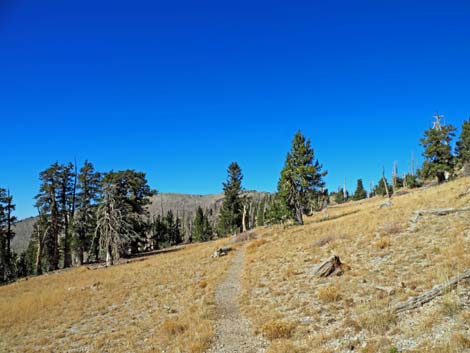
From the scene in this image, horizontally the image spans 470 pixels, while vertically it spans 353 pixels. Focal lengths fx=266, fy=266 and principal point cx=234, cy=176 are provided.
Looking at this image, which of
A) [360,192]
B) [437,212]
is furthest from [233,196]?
[360,192]

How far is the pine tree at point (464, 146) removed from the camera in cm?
3987

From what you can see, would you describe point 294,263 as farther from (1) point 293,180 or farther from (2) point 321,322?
(1) point 293,180

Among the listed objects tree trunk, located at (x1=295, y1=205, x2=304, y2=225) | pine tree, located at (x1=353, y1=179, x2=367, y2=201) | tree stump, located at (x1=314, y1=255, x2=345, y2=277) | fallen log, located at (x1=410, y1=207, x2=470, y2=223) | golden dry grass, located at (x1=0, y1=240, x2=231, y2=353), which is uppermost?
pine tree, located at (x1=353, y1=179, x2=367, y2=201)

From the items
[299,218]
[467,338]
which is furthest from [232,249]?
[467,338]

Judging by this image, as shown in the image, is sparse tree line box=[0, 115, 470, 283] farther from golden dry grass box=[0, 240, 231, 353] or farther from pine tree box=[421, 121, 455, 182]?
golden dry grass box=[0, 240, 231, 353]

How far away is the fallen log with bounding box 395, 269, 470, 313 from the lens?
673 cm

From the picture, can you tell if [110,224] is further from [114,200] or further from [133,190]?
[133,190]

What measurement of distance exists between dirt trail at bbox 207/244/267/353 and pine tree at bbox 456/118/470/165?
42431 millimetres

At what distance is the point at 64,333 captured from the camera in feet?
35.8

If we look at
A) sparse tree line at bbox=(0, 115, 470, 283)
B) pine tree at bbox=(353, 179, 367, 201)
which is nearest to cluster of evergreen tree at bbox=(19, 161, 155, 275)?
sparse tree line at bbox=(0, 115, 470, 283)

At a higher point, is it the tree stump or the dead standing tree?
the dead standing tree

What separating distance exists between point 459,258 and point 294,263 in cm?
746

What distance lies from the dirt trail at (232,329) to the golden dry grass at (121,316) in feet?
1.07

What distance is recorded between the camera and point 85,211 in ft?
121
